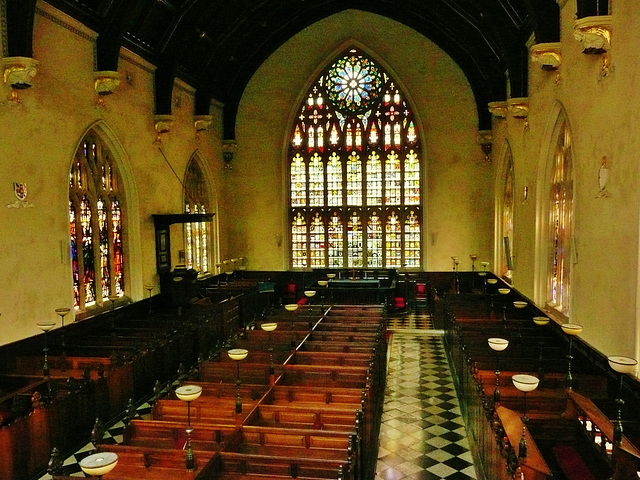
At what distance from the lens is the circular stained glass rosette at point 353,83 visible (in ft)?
69.6

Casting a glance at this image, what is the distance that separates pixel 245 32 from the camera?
1867 centimetres

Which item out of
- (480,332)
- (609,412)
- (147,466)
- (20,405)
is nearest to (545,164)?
(480,332)

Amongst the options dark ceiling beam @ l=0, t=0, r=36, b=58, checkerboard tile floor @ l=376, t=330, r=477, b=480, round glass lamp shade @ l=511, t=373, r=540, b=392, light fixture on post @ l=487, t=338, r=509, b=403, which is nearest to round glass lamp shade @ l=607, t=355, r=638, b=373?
round glass lamp shade @ l=511, t=373, r=540, b=392

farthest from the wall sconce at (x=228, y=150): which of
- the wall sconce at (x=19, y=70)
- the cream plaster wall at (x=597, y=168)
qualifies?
the cream plaster wall at (x=597, y=168)

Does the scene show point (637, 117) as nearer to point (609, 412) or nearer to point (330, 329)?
point (609, 412)

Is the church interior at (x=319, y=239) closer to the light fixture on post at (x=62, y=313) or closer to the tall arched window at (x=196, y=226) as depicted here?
the tall arched window at (x=196, y=226)

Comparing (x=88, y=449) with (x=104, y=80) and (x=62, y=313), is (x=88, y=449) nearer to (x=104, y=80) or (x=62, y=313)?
(x=62, y=313)

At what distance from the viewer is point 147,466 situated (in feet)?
19.0

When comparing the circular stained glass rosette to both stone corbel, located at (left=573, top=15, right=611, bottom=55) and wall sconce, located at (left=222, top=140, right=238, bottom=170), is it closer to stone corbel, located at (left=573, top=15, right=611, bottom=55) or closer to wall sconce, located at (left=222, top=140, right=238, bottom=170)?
wall sconce, located at (left=222, top=140, right=238, bottom=170)

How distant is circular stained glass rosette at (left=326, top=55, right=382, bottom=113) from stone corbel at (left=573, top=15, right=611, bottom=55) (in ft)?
45.0

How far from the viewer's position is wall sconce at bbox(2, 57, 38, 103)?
972 centimetres

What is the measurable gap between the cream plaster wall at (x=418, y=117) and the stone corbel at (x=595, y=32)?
12.6 m

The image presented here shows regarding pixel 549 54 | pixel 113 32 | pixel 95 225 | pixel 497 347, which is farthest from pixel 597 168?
pixel 95 225

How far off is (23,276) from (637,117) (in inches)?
419
